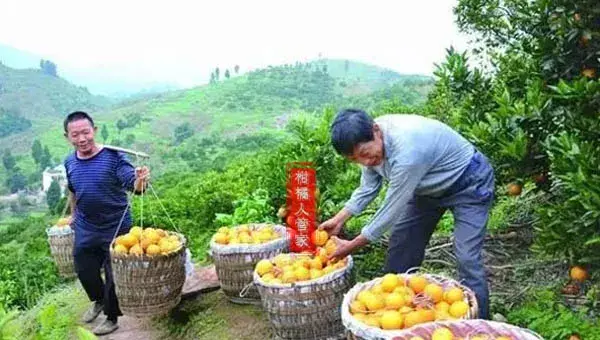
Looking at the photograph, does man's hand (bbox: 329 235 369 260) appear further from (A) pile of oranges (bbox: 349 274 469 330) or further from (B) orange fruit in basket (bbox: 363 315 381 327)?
(B) orange fruit in basket (bbox: 363 315 381 327)

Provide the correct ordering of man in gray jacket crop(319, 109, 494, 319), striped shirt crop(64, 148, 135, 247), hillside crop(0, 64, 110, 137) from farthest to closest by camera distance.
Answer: hillside crop(0, 64, 110, 137) < striped shirt crop(64, 148, 135, 247) < man in gray jacket crop(319, 109, 494, 319)

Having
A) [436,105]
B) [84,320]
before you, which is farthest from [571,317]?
[436,105]

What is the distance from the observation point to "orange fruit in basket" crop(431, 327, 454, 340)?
2785mm

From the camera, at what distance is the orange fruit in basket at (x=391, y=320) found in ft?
10.2

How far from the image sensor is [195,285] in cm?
564

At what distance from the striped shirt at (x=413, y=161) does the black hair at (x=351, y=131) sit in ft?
0.56

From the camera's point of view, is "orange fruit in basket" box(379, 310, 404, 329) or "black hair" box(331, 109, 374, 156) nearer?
"orange fruit in basket" box(379, 310, 404, 329)

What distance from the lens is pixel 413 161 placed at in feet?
11.1

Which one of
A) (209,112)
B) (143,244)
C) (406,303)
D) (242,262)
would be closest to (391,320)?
(406,303)

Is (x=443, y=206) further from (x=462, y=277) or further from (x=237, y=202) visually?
(x=237, y=202)

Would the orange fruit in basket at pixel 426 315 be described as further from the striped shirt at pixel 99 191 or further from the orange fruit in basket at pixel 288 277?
the striped shirt at pixel 99 191

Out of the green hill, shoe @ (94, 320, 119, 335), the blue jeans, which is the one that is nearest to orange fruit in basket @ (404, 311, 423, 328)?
the blue jeans

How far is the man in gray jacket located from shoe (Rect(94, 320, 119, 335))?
6.96ft

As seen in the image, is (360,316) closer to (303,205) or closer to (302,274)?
(302,274)
